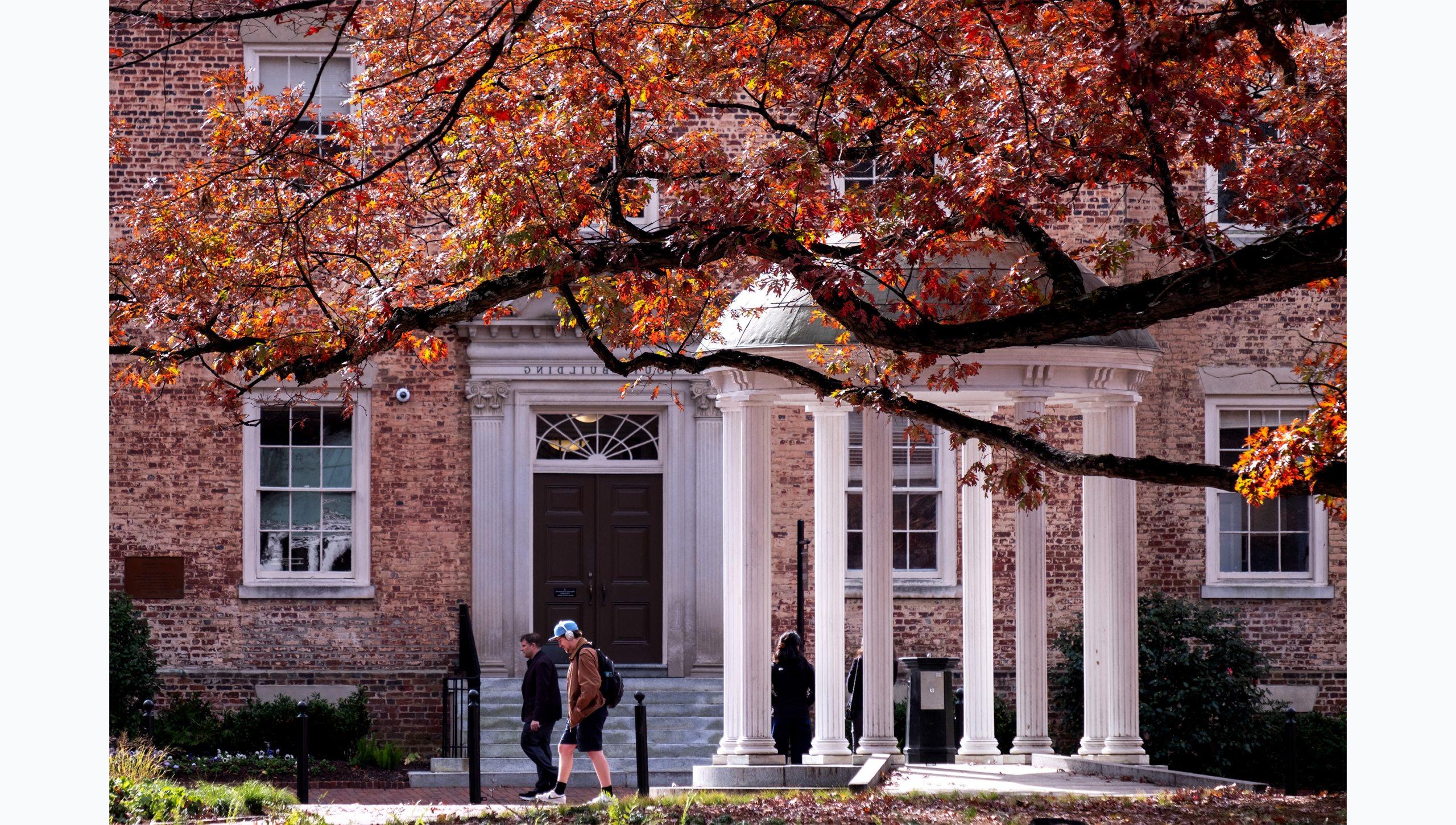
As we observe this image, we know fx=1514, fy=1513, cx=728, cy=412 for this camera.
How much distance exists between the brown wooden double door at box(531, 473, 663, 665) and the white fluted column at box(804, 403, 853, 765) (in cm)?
564

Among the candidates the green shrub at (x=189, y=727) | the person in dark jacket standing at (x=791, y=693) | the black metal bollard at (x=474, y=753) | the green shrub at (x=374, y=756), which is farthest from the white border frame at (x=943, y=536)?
the green shrub at (x=189, y=727)

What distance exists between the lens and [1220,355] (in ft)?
59.0

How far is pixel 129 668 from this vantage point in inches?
647

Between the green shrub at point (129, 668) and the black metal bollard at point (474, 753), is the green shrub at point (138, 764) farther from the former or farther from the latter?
the black metal bollard at point (474, 753)

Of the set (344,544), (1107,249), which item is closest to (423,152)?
(1107,249)

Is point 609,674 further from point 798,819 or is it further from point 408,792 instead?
point 798,819

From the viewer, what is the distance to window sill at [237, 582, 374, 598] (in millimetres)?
17453

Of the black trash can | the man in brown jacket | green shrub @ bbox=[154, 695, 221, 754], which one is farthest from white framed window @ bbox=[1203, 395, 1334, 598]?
green shrub @ bbox=[154, 695, 221, 754]

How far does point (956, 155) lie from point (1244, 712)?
9.88 m

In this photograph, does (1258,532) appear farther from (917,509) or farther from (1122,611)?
(1122,611)

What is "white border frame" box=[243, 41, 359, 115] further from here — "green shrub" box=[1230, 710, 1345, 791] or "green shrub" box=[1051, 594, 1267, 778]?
"green shrub" box=[1230, 710, 1345, 791]

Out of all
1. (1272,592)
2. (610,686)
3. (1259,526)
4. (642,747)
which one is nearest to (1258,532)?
(1259,526)

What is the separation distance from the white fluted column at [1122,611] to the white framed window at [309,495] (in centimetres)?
879

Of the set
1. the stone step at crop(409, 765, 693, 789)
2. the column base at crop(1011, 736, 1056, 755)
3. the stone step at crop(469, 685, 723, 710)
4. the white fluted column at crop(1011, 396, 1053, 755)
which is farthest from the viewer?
the stone step at crop(469, 685, 723, 710)
